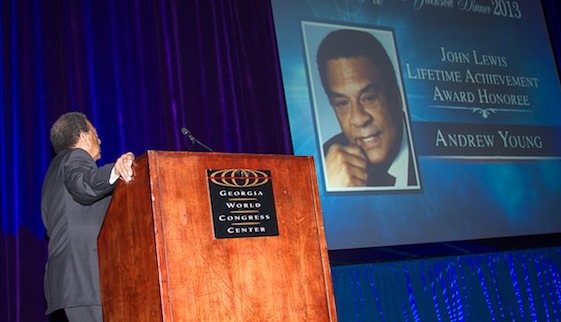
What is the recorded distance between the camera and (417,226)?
4.38 meters

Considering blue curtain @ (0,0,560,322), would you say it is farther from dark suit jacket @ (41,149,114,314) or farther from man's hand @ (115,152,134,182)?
man's hand @ (115,152,134,182)

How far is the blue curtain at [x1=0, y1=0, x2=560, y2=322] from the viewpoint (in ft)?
11.3

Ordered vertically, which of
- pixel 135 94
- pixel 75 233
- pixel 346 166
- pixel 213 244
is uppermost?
pixel 135 94

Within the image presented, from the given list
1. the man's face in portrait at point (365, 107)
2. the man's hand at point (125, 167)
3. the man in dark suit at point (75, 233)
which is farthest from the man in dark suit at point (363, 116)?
the man's hand at point (125, 167)

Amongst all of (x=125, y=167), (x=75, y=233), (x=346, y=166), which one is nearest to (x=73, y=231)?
(x=75, y=233)

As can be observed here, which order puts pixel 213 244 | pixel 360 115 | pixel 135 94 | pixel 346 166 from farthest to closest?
pixel 360 115 → pixel 346 166 → pixel 135 94 → pixel 213 244

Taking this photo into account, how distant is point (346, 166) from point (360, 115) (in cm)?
35

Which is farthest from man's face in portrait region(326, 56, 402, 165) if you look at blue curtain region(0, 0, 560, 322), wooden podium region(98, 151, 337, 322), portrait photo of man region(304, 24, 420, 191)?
wooden podium region(98, 151, 337, 322)

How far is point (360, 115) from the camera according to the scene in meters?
4.38

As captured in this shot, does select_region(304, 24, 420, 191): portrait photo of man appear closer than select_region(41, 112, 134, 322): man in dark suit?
No

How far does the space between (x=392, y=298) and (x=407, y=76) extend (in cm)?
139

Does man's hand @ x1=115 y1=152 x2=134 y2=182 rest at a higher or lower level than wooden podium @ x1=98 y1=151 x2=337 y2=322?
higher

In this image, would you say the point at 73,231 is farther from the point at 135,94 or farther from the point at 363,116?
the point at 363,116

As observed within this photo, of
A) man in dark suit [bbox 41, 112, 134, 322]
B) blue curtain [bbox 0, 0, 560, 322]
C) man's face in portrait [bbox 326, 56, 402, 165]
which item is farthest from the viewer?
man's face in portrait [bbox 326, 56, 402, 165]
